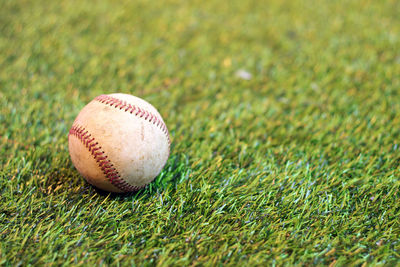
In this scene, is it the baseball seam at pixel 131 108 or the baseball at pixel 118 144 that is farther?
the baseball seam at pixel 131 108

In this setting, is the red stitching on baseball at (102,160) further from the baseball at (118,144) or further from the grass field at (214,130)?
the grass field at (214,130)

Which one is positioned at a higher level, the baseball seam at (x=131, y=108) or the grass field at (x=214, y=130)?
the baseball seam at (x=131, y=108)

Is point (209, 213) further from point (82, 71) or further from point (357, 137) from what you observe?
point (82, 71)

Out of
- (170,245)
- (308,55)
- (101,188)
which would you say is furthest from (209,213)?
(308,55)

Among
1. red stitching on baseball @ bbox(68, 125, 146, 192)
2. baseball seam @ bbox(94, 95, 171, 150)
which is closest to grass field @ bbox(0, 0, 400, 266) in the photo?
red stitching on baseball @ bbox(68, 125, 146, 192)

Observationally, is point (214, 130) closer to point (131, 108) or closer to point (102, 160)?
point (131, 108)

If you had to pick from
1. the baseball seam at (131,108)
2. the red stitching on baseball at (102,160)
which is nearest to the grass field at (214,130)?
the red stitching on baseball at (102,160)
